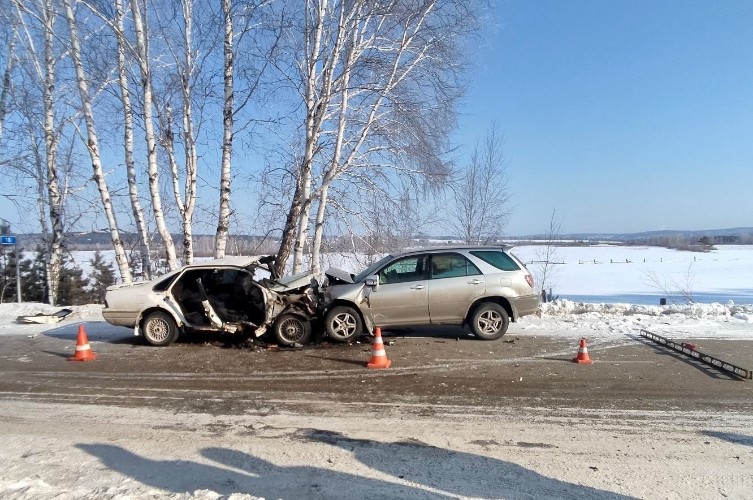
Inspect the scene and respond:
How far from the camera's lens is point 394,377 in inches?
253

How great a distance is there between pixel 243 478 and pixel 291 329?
15.0 ft

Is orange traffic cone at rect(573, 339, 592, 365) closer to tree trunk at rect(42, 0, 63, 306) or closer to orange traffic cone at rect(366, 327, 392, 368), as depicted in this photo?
orange traffic cone at rect(366, 327, 392, 368)

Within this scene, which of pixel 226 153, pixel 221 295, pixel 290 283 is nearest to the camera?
pixel 290 283

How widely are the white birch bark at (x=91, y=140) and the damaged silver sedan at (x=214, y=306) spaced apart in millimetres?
5808

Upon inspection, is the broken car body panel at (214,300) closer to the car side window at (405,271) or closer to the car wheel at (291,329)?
the car wheel at (291,329)

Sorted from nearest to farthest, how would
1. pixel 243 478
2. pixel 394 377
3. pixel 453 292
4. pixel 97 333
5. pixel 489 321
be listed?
pixel 243 478, pixel 394 377, pixel 453 292, pixel 489 321, pixel 97 333

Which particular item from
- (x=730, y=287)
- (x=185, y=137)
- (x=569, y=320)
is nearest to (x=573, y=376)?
(x=569, y=320)

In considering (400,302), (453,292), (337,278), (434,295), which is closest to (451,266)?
Answer: (453,292)

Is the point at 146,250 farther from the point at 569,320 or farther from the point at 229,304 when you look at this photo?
the point at 569,320

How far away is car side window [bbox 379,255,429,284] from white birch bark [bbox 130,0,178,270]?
6.68m

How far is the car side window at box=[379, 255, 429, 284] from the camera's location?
8500 mm

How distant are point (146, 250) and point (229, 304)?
7.14 m

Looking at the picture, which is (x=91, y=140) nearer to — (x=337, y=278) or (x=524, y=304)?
(x=337, y=278)

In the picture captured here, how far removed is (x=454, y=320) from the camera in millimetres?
8508
